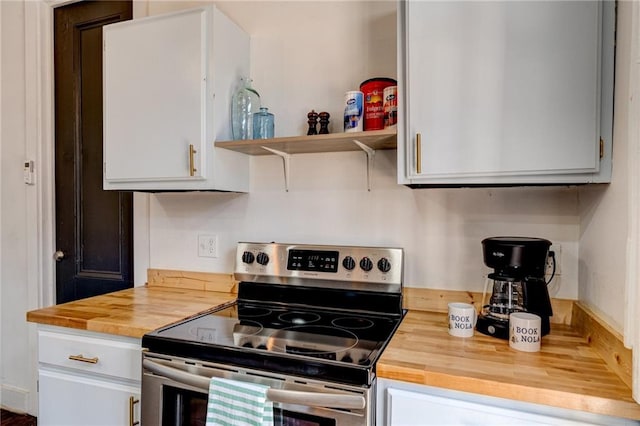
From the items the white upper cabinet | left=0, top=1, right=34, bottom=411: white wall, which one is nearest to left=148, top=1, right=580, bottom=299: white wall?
the white upper cabinet

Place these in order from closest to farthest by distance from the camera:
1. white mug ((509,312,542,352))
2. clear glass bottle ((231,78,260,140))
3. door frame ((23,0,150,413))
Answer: white mug ((509,312,542,352)), clear glass bottle ((231,78,260,140)), door frame ((23,0,150,413))

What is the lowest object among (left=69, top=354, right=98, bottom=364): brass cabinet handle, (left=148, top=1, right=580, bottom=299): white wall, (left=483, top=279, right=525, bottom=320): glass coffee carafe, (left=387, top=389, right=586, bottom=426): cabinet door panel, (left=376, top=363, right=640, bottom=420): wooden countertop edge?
(left=69, top=354, right=98, bottom=364): brass cabinet handle

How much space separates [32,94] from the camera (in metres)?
2.30

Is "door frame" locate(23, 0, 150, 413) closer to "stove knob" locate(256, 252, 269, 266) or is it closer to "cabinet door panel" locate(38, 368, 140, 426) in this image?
"cabinet door panel" locate(38, 368, 140, 426)

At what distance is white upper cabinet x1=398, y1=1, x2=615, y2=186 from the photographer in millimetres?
1104

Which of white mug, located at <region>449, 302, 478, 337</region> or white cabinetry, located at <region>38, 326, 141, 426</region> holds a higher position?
white mug, located at <region>449, 302, 478, 337</region>

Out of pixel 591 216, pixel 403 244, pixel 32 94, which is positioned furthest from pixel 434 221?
pixel 32 94

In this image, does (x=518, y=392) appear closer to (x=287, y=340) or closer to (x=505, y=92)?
(x=287, y=340)

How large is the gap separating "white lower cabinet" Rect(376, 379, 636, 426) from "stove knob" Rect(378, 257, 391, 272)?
1.68 ft

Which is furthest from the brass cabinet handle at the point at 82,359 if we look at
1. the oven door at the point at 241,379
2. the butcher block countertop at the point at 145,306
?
the oven door at the point at 241,379

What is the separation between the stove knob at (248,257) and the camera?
5.50ft

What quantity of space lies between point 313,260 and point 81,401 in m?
0.99

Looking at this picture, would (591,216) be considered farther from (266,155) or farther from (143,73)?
(143,73)

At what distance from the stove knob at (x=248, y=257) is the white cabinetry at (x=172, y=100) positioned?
29 centimetres
